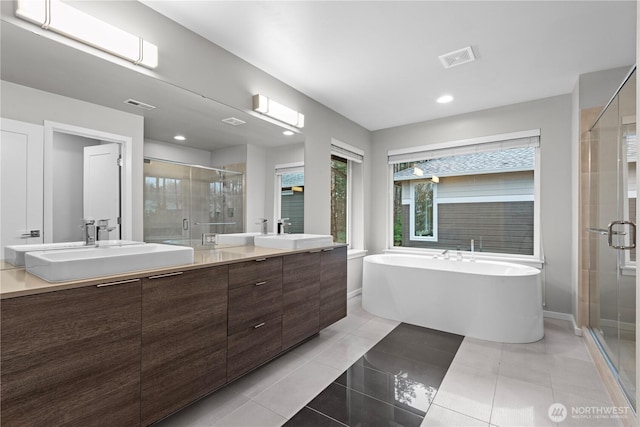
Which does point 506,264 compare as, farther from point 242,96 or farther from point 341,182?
point 242,96

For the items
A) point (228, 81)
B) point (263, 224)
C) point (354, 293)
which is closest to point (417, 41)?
point (228, 81)

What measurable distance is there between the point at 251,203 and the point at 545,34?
8.36 feet

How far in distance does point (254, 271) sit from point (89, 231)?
93cm

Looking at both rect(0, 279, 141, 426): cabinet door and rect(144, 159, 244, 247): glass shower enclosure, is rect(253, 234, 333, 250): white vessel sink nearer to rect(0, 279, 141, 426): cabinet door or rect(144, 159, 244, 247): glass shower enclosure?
rect(144, 159, 244, 247): glass shower enclosure

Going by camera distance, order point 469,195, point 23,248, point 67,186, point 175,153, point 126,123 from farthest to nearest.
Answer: point 469,195 < point 175,153 < point 126,123 < point 67,186 < point 23,248

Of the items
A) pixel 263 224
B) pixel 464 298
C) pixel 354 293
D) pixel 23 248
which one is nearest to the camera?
pixel 23 248

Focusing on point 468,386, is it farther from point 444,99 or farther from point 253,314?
point 444,99

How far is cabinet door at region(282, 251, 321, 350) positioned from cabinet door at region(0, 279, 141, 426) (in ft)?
3.39

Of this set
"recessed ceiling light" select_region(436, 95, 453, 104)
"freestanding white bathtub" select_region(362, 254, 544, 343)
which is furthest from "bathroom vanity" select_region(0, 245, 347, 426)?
"recessed ceiling light" select_region(436, 95, 453, 104)

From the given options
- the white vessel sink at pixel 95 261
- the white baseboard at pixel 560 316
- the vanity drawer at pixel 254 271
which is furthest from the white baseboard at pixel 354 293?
the white vessel sink at pixel 95 261

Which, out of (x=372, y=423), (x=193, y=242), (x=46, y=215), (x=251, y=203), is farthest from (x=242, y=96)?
(x=372, y=423)

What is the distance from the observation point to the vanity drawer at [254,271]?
1.81 metres

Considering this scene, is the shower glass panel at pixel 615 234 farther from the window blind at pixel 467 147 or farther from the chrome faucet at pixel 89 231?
the chrome faucet at pixel 89 231

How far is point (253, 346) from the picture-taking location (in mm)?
1932
